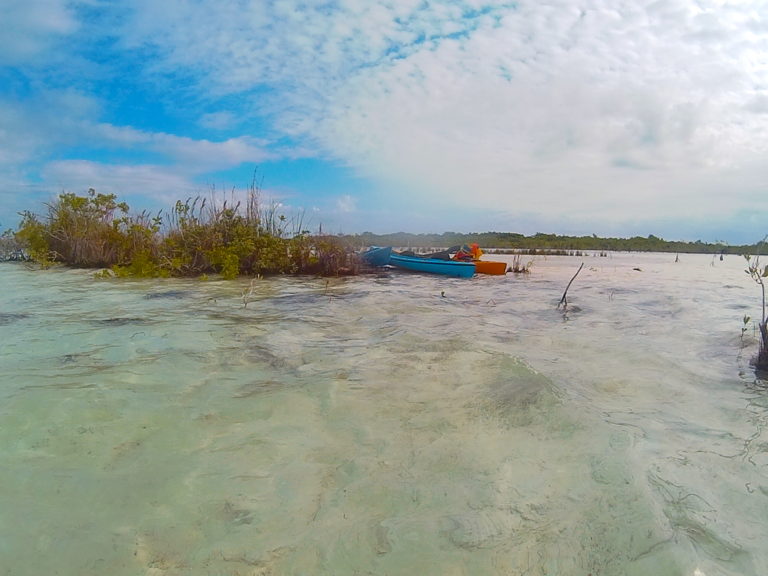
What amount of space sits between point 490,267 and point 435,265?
1.72 metres

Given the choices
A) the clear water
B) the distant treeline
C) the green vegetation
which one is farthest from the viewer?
the distant treeline

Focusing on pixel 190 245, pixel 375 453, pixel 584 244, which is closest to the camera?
pixel 375 453

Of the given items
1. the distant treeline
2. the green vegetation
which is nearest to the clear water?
the green vegetation

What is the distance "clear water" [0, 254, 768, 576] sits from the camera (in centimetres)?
158

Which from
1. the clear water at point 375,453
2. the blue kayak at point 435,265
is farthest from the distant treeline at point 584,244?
the clear water at point 375,453

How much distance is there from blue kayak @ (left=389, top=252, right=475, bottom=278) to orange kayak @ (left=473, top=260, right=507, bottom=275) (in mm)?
950

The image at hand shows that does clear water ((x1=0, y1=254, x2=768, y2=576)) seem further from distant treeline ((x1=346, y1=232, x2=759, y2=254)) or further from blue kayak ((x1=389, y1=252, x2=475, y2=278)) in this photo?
distant treeline ((x1=346, y1=232, x2=759, y2=254))

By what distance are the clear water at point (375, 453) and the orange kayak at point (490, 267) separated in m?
8.01

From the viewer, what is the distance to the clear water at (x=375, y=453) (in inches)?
62.3

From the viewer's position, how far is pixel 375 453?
2266mm

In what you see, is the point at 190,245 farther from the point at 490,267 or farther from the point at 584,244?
the point at 584,244

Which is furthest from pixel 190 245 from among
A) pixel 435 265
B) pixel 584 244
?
pixel 584 244

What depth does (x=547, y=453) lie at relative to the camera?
231 centimetres

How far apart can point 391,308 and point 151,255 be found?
740 cm
